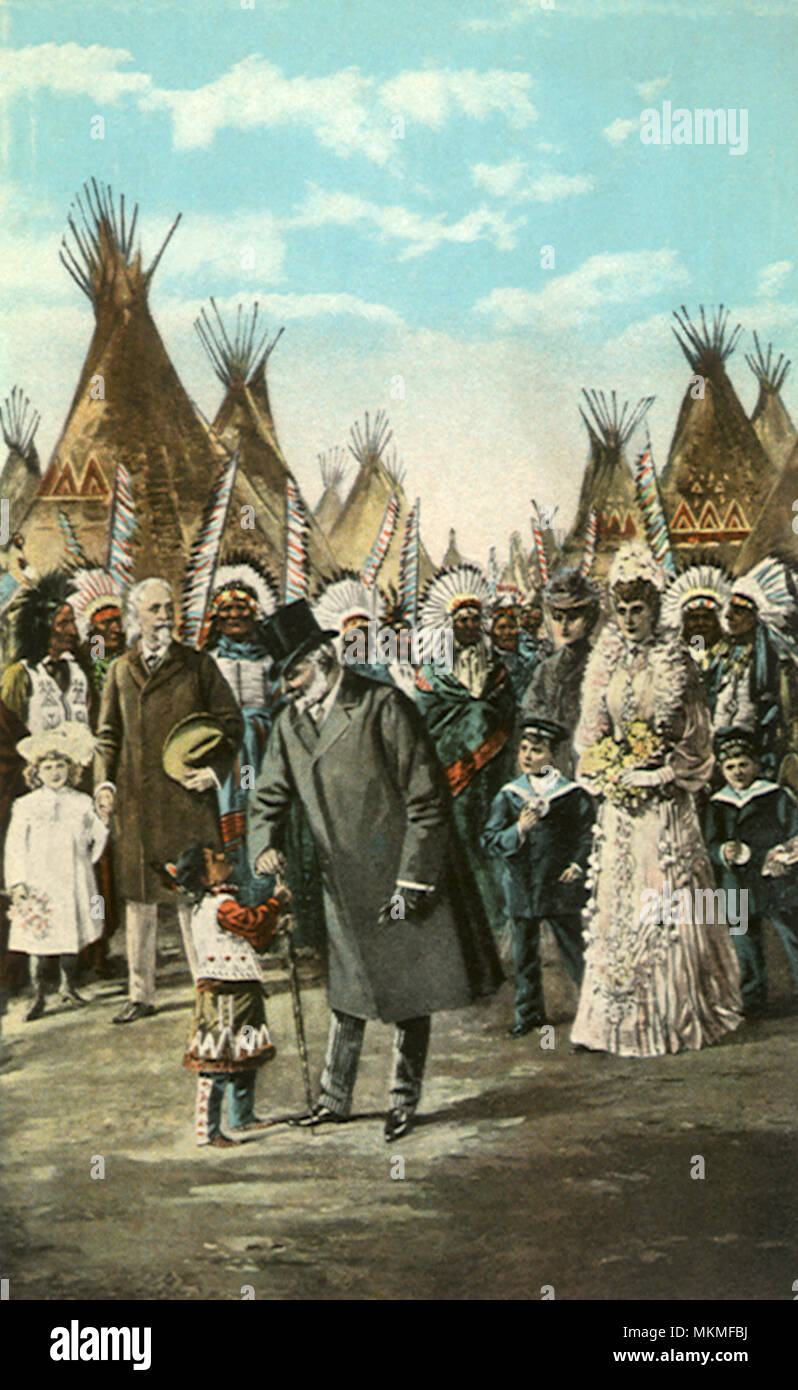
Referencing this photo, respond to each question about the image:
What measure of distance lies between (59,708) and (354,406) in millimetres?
1587

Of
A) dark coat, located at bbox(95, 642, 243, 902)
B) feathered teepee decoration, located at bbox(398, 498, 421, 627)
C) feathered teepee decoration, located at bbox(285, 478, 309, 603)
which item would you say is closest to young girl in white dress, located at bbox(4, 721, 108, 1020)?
dark coat, located at bbox(95, 642, 243, 902)

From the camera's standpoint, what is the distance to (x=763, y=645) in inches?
209

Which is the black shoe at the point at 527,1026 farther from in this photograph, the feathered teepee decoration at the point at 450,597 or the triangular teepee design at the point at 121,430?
the triangular teepee design at the point at 121,430

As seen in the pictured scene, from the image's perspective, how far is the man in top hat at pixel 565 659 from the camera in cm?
525

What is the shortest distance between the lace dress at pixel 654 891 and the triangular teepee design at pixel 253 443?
4.03 feet

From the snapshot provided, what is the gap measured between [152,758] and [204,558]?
2.54 feet

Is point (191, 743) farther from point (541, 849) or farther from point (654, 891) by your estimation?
point (654, 891)

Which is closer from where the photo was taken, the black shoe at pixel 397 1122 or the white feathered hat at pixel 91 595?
the black shoe at pixel 397 1122

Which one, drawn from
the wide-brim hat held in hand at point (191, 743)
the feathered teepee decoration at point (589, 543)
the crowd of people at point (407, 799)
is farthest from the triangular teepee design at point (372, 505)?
the wide-brim hat held in hand at point (191, 743)

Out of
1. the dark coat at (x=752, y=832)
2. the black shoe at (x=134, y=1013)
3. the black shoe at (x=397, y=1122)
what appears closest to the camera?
the black shoe at (x=397, y=1122)

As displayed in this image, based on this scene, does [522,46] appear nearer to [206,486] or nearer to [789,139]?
[789,139]

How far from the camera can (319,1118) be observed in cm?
508

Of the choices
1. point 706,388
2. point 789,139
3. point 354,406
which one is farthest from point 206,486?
point 789,139
